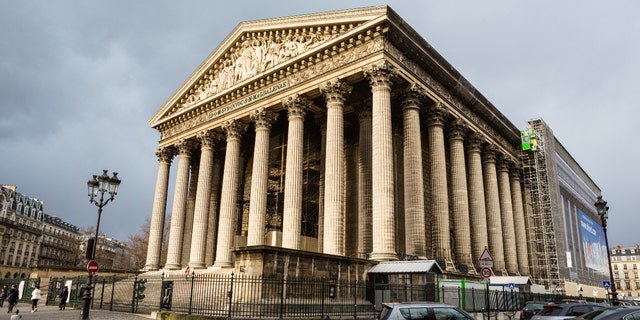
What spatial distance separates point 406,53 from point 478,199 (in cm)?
1088

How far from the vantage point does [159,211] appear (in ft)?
116

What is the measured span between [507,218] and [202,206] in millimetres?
21902

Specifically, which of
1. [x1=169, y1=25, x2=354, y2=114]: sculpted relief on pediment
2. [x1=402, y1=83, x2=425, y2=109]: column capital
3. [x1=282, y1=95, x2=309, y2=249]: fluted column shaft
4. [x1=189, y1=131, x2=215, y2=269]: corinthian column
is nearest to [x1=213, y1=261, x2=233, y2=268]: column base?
[x1=189, y1=131, x2=215, y2=269]: corinthian column

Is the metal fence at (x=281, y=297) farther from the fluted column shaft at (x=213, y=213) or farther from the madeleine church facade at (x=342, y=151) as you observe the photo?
the fluted column shaft at (x=213, y=213)

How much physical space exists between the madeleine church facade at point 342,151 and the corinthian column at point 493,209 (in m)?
0.09

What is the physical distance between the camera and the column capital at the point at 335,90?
24.9m

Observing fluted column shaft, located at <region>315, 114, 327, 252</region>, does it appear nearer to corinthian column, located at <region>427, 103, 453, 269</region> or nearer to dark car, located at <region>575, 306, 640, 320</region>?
corinthian column, located at <region>427, 103, 453, 269</region>

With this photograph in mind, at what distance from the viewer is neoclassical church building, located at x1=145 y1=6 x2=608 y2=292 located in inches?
919

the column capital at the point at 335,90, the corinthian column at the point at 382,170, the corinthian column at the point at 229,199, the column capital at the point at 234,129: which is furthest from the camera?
the column capital at the point at 234,129

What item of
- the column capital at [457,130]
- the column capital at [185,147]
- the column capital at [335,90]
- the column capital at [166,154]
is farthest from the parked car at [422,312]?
the column capital at [166,154]

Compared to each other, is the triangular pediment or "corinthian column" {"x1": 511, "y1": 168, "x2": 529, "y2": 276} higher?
the triangular pediment

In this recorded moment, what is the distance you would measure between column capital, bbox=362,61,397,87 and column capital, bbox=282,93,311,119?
4.91 m

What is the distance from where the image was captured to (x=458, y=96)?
30.1 metres

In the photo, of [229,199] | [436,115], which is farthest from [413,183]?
[229,199]
